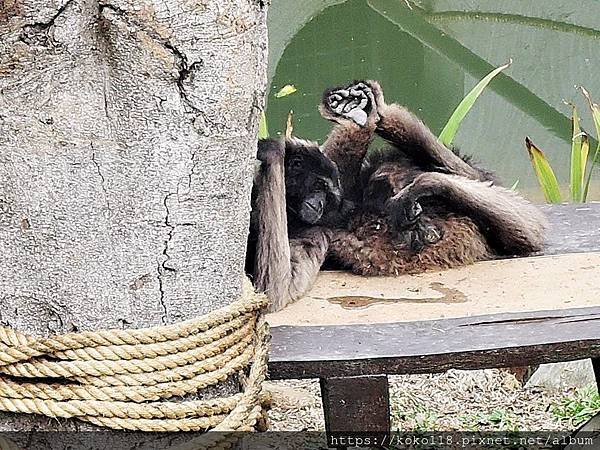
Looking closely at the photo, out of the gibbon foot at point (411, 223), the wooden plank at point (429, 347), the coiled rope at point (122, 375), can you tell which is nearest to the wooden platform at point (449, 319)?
the wooden plank at point (429, 347)

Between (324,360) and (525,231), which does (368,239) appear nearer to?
(525,231)

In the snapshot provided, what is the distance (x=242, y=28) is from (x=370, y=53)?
9.84 meters

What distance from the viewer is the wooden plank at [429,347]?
2.70m

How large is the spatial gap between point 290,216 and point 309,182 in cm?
19

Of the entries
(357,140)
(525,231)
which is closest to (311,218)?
(357,140)

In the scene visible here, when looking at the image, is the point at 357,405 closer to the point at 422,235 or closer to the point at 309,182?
the point at 422,235

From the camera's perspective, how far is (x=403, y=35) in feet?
39.1

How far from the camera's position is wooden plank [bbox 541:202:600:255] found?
3.72 metres

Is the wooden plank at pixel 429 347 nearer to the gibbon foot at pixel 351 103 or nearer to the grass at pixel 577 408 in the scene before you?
the gibbon foot at pixel 351 103

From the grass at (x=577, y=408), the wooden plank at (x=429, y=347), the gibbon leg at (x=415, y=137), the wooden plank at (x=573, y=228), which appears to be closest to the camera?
the wooden plank at (x=429, y=347)

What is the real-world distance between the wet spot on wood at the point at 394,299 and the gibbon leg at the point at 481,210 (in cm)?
53

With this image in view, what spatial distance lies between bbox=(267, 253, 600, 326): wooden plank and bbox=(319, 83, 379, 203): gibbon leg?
0.63 metres

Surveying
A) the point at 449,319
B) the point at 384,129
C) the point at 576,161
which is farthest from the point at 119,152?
the point at 576,161

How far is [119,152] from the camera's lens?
1669 millimetres
